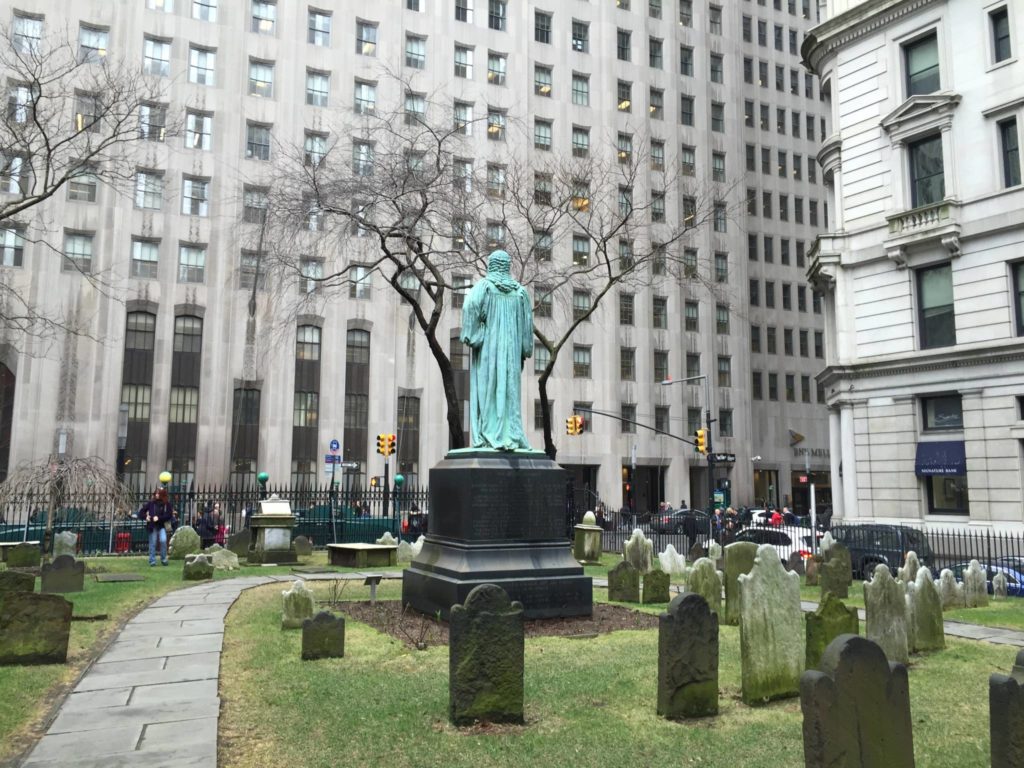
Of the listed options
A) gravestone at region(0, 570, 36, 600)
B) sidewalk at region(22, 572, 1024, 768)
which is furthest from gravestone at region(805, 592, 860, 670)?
gravestone at region(0, 570, 36, 600)

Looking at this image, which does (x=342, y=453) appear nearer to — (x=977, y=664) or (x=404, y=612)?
(x=404, y=612)

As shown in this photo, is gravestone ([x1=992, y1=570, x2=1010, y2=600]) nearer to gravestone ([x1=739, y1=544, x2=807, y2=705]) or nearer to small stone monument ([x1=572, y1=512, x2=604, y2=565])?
small stone monument ([x1=572, y1=512, x2=604, y2=565])

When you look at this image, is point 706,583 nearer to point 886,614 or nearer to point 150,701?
point 886,614

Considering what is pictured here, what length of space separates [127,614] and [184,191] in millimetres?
36376

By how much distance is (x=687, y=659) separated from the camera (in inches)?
256

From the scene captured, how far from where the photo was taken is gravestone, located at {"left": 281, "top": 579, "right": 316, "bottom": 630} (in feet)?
33.8

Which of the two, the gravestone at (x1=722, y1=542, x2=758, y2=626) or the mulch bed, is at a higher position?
the gravestone at (x1=722, y1=542, x2=758, y2=626)

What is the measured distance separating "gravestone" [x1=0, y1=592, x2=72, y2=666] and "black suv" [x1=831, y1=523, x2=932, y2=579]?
51.0ft

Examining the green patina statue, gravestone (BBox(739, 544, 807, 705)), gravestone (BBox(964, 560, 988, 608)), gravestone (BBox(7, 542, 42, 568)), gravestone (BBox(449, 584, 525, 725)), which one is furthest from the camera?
gravestone (BBox(7, 542, 42, 568))

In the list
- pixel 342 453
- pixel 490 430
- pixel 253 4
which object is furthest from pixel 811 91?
pixel 490 430

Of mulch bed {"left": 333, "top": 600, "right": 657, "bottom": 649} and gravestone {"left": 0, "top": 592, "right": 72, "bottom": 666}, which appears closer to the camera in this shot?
gravestone {"left": 0, "top": 592, "right": 72, "bottom": 666}

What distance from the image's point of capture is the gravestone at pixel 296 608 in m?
10.3

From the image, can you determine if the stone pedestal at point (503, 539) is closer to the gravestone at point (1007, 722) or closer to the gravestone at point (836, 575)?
the gravestone at point (836, 575)

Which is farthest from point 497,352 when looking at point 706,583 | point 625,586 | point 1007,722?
point 1007,722
